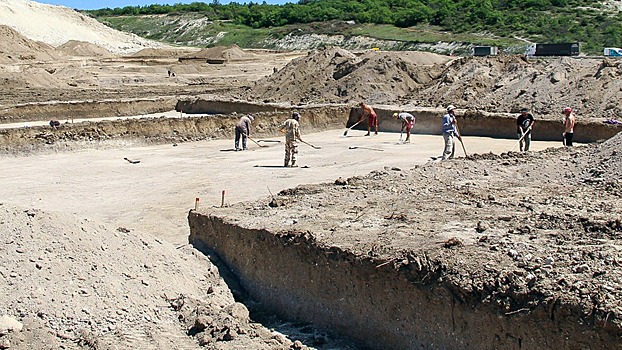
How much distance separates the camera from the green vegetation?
5991 cm

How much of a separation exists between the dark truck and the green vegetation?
10227mm

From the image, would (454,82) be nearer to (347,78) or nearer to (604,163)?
(347,78)

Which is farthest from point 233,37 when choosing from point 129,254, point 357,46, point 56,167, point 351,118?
point 129,254

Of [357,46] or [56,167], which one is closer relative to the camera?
[56,167]

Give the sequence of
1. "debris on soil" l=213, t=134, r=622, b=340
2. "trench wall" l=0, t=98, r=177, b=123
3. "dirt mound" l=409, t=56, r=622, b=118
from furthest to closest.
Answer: "trench wall" l=0, t=98, r=177, b=123 < "dirt mound" l=409, t=56, r=622, b=118 < "debris on soil" l=213, t=134, r=622, b=340

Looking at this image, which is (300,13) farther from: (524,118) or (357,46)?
(524,118)

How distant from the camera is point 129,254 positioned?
9273 mm

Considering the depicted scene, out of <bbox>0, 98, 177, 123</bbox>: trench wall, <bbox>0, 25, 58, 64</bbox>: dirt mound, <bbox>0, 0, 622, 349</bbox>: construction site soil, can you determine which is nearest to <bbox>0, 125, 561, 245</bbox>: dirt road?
<bbox>0, 0, 622, 349</bbox>: construction site soil

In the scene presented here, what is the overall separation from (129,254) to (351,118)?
66.9 feet

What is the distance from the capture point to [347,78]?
111ft

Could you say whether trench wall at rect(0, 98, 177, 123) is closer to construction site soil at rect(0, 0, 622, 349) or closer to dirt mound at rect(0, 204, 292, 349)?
construction site soil at rect(0, 0, 622, 349)

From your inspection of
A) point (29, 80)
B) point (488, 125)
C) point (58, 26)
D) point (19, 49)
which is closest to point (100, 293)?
point (488, 125)

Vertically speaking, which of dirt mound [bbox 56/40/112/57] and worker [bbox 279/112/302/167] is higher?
dirt mound [bbox 56/40/112/57]

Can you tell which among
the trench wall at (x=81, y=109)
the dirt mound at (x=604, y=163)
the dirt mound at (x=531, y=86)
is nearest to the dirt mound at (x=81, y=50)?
the trench wall at (x=81, y=109)
